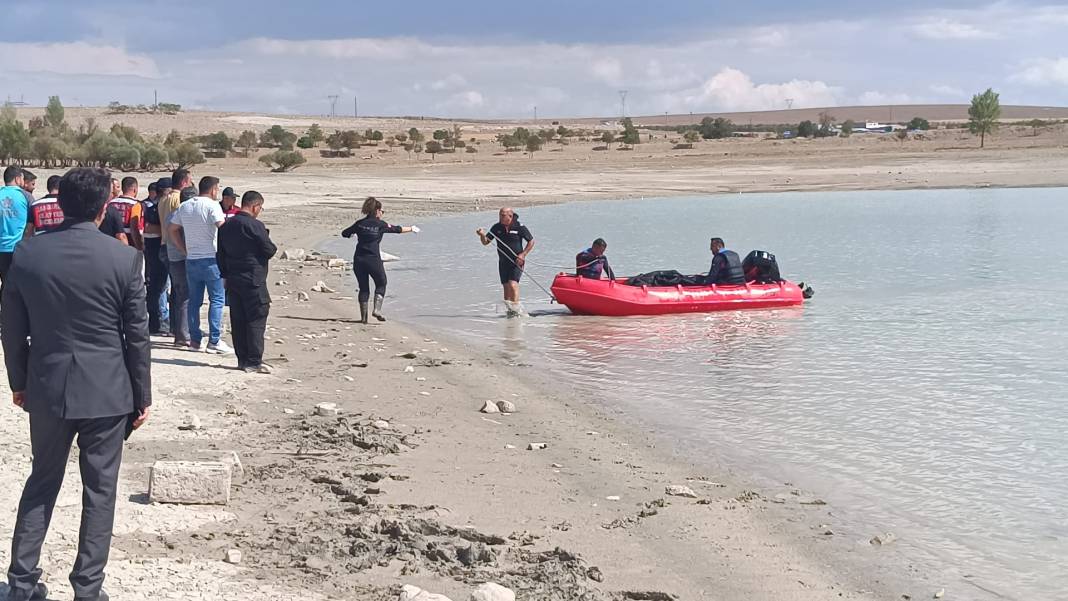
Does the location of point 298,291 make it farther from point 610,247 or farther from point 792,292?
point 610,247

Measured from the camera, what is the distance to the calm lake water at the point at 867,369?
25.0 feet

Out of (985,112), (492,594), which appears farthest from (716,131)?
(492,594)

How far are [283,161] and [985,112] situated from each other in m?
40.3

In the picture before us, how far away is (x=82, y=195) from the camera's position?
4.64 m

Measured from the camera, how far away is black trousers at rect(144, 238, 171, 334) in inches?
447

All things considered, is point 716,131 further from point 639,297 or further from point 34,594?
point 34,594

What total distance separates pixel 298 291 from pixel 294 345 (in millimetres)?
4969

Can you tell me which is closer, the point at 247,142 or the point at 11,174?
the point at 11,174

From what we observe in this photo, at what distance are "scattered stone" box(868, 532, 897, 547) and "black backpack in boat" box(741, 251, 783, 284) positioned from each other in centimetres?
1040

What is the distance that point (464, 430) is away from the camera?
348 inches

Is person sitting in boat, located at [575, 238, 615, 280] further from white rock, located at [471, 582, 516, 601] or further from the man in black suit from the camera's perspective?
the man in black suit

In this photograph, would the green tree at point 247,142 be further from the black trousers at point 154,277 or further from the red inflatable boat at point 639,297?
the black trousers at point 154,277

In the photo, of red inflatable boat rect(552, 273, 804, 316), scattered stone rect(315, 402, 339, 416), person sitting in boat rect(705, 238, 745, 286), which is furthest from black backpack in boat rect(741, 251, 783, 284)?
scattered stone rect(315, 402, 339, 416)

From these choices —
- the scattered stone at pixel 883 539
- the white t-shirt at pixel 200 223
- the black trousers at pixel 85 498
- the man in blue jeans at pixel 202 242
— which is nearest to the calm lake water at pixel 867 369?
the scattered stone at pixel 883 539
